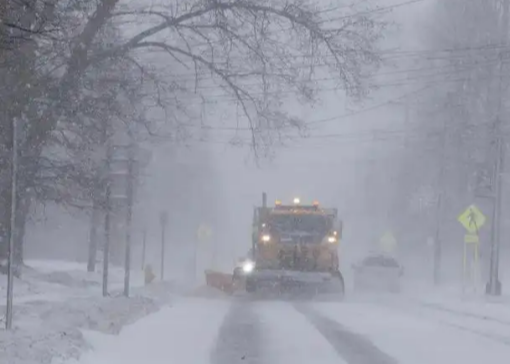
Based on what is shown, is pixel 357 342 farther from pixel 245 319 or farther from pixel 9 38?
Answer: pixel 9 38

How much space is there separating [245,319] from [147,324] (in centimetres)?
343

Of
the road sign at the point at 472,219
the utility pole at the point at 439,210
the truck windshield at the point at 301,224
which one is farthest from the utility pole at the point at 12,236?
the utility pole at the point at 439,210

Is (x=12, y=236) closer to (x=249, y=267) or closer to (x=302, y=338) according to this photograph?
(x=302, y=338)

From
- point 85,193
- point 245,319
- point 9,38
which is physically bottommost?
point 245,319

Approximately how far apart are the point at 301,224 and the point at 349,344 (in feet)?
56.4

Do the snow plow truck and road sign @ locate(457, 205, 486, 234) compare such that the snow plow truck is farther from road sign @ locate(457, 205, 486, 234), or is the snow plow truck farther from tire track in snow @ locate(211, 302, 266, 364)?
tire track in snow @ locate(211, 302, 266, 364)

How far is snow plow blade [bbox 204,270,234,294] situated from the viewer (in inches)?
1531

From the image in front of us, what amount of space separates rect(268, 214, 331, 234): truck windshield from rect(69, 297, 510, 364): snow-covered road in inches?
295

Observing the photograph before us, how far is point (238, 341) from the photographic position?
17672 millimetres

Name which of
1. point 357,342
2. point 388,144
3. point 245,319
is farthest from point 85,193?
point 388,144

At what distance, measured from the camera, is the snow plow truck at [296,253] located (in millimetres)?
32938

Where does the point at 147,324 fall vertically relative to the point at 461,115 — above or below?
below

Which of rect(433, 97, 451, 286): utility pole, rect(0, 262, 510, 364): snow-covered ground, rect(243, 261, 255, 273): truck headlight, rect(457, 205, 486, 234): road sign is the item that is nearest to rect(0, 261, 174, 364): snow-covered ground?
rect(0, 262, 510, 364): snow-covered ground

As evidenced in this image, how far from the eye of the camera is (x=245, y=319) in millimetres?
23156
